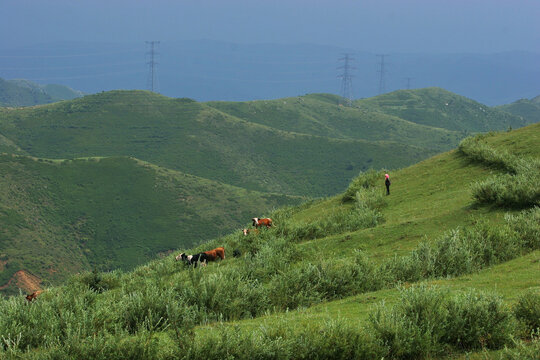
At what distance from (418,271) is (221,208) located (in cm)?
10292

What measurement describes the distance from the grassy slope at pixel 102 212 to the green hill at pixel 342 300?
238ft

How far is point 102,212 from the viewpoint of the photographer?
11044 centimetres

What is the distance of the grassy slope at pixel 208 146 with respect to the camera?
159 metres

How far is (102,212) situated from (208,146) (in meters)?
64.7

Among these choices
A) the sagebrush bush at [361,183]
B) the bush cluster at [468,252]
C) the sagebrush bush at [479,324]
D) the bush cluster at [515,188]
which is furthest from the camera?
the sagebrush bush at [361,183]

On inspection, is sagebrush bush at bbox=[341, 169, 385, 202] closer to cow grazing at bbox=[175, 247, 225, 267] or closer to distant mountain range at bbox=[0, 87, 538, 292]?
cow grazing at bbox=[175, 247, 225, 267]

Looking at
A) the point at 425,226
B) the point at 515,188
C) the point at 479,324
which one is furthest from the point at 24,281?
the point at 479,324

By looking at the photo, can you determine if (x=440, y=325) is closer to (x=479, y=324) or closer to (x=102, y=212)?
(x=479, y=324)

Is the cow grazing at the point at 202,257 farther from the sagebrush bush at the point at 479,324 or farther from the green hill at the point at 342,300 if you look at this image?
the sagebrush bush at the point at 479,324

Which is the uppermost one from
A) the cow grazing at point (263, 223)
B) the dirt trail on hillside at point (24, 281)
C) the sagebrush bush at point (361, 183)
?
the sagebrush bush at point (361, 183)

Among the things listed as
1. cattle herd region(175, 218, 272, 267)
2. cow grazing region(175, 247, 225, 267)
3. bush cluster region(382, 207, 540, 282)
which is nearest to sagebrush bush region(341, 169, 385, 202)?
cattle herd region(175, 218, 272, 267)

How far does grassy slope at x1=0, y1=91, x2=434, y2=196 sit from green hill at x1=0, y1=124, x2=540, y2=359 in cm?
13342

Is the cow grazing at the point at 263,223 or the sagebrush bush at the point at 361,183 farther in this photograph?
the sagebrush bush at the point at 361,183

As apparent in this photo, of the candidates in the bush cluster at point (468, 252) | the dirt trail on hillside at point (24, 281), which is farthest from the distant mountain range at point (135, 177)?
the bush cluster at point (468, 252)
